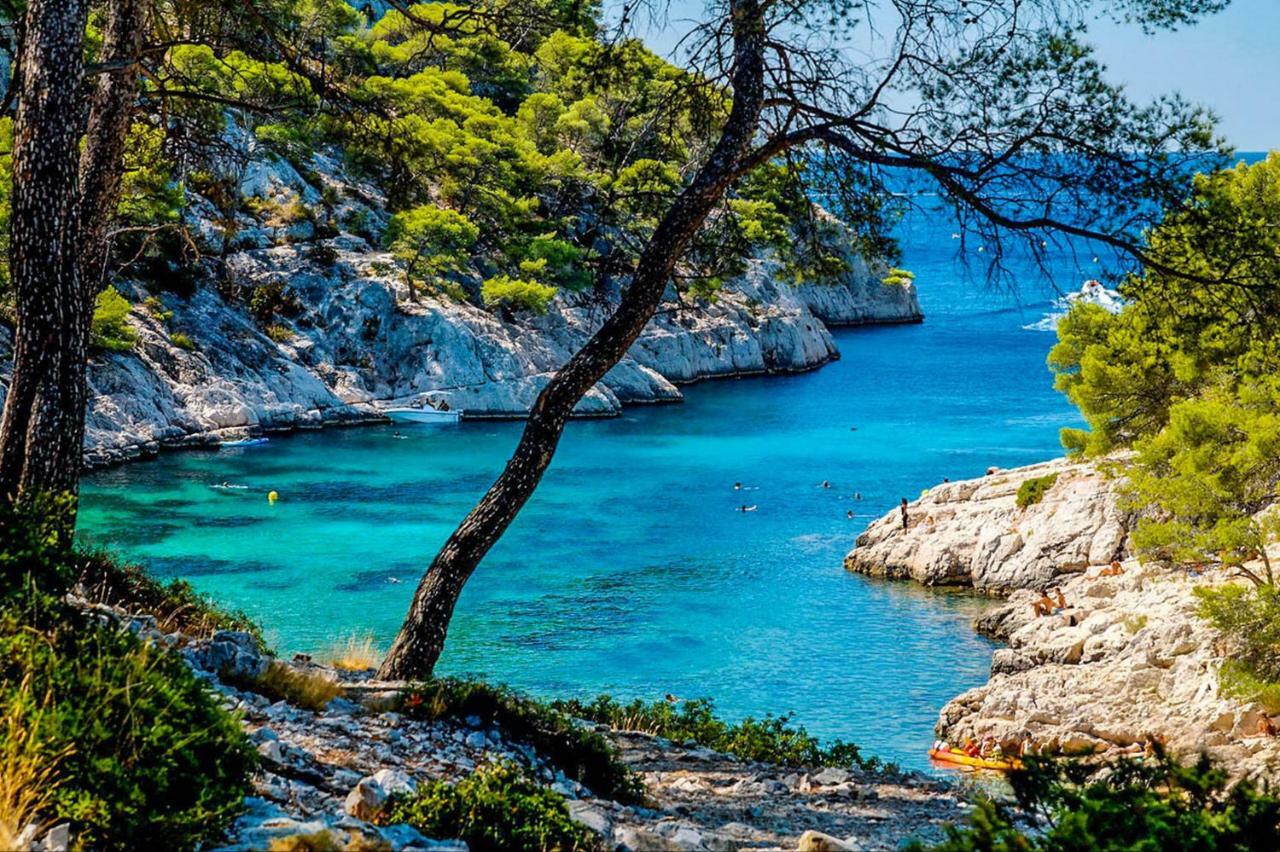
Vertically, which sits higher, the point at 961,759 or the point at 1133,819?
the point at 1133,819

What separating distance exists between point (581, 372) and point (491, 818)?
569 centimetres

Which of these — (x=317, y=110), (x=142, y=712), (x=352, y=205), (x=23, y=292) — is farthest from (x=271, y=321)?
(x=142, y=712)

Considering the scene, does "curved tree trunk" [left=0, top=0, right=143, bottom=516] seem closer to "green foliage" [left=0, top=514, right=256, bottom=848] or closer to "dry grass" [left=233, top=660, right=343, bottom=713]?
"dry grass" [left=233, top=660, right=343, bottom=713]

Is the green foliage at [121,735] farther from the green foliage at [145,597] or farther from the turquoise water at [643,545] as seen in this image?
the turquoise water at [643,545]

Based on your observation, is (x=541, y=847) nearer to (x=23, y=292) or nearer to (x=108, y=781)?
(x=108, y=781)

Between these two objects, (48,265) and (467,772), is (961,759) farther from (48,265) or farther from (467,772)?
(48,265)

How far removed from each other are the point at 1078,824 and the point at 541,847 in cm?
253

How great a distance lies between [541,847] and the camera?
18.6 ft

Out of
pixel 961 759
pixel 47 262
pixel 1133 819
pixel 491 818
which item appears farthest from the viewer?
A: pixel 961 759

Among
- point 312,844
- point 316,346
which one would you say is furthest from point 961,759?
point 316,346

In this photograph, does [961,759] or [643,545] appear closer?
[961,759]

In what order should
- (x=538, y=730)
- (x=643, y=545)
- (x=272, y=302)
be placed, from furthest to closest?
(x=272, y=302), (x=643, y=545), (x=538, y=730)

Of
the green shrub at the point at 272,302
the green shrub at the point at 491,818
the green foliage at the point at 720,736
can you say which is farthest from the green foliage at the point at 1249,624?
the green shrub at the point at 272,302

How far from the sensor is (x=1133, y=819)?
451cm
